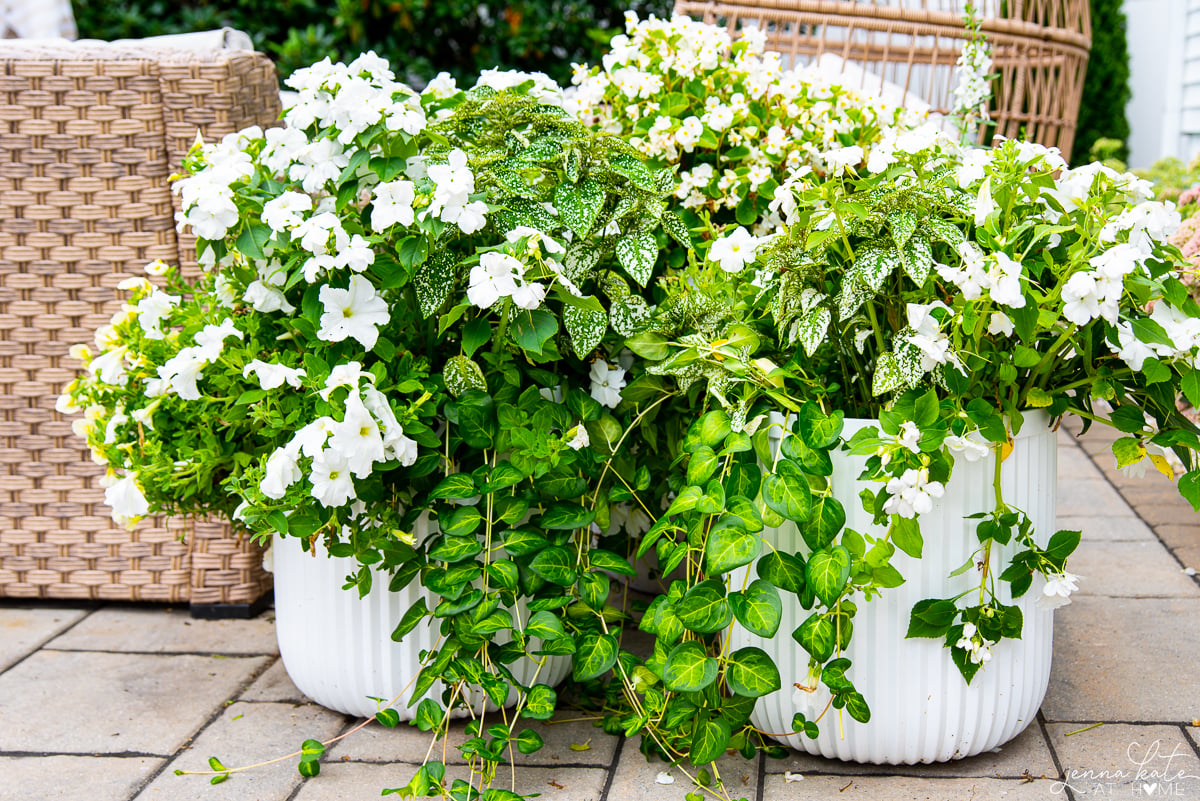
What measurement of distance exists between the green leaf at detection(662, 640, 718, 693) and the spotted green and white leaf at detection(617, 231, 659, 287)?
1.49 feet

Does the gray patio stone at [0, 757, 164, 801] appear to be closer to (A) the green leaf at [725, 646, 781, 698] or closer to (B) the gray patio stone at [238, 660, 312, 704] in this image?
(B) the gray patio stone at [238, 660, 312, 704]

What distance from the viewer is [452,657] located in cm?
133

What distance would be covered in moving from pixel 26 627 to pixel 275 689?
0.59 m

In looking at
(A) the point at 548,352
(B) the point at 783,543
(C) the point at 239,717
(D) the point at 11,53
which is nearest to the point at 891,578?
(B) the point at 783,543

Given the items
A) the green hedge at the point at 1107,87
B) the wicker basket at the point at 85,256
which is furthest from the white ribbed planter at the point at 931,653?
the green hedge at the point at 1107,87

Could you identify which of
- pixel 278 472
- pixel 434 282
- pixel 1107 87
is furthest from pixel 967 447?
pixel 1107 87

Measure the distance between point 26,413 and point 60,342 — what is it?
0.49ft

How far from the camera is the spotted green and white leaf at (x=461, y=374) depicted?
133cm

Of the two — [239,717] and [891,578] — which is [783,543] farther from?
[239,717]

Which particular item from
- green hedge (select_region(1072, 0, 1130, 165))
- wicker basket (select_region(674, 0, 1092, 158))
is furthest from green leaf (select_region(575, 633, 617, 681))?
green hedge (select_region(1072, 0, 1130, 165))

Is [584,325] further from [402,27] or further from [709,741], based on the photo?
[402,27]

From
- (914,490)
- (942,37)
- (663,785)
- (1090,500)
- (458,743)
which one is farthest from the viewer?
(1090,500)

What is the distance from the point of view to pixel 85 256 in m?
1.88

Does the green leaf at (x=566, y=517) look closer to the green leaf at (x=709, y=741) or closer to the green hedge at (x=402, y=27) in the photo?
the green leaf at (x=709, y=741)
